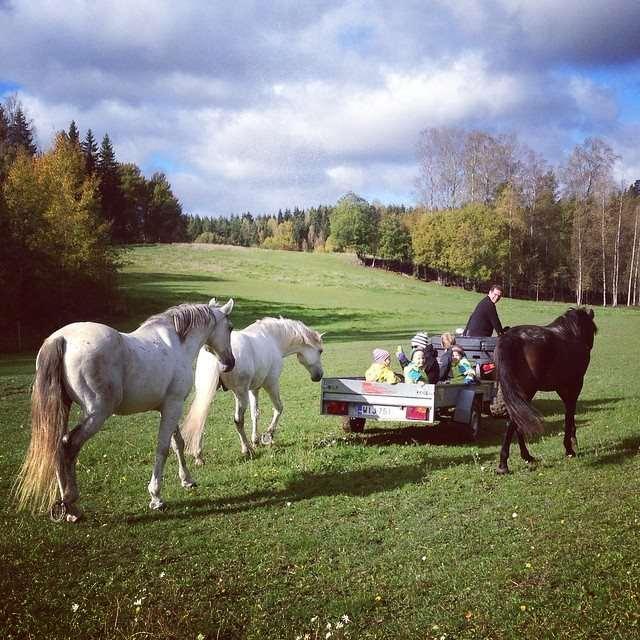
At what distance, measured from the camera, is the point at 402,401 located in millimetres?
9133

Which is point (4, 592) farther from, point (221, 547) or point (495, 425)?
point (495, 425)

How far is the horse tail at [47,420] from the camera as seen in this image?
5.91m

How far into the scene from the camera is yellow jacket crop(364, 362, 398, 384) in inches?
376

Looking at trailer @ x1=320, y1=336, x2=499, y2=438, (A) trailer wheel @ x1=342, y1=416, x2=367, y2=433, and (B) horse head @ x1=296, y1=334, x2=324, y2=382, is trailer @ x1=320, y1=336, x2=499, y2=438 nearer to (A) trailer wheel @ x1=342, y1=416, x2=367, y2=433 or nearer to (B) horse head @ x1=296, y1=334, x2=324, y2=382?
(A) trailer wheel @ x1=342, y1=416, x2=367, y2=433

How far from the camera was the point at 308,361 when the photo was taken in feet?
36.2

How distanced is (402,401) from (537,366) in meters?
2.14

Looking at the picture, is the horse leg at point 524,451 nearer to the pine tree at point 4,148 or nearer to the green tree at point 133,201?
the pine tree at point 4,148

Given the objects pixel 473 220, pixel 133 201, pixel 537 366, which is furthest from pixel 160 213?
pixel 537 366

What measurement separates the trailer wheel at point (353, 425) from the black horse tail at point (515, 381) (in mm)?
3588

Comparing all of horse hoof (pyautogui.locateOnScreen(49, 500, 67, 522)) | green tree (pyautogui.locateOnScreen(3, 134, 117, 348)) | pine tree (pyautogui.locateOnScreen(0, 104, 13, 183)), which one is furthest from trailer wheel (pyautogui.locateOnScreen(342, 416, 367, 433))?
pine tree (pyautogui.locateOnScreen(0, 104, 13, 183))

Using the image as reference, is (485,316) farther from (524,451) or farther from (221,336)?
(221,336)

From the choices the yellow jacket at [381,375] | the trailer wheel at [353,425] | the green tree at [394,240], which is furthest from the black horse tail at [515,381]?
the green tree at [394,240]

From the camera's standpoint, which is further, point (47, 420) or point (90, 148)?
point (90, 148)

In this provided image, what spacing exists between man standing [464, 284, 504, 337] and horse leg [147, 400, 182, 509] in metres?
6.61
